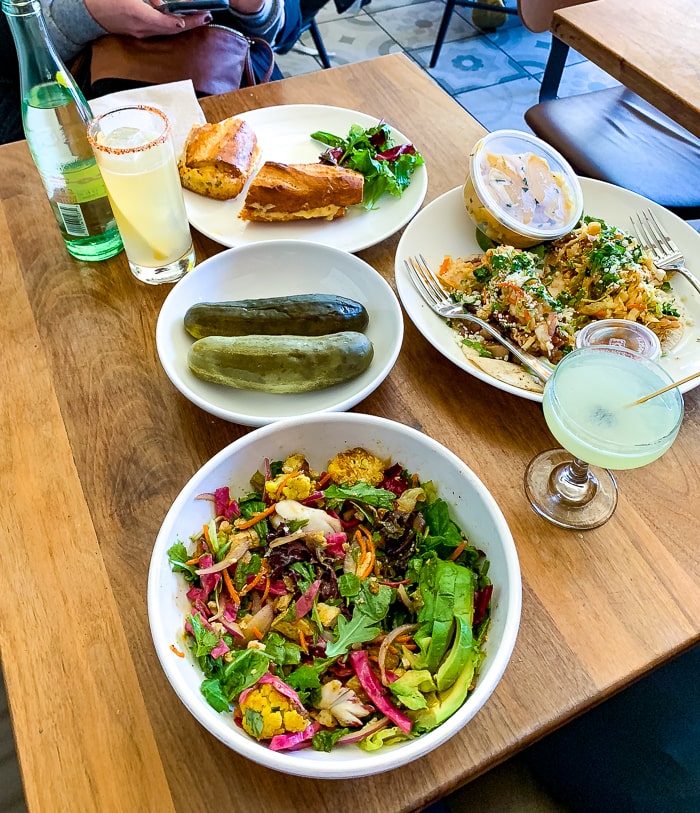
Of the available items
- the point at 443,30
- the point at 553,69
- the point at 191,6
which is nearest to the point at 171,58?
the point at 191,6

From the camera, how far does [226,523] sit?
0.82 metres

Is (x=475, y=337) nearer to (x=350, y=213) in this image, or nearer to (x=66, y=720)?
→ (x=350, y=213)

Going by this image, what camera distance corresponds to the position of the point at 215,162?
1.31 metres

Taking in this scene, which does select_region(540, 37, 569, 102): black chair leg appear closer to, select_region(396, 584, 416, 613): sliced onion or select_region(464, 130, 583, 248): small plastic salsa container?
select_region(464, 130, 583, 248): small plastic salsa container

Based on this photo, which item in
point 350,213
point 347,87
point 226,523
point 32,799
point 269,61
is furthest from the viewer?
point 269,61

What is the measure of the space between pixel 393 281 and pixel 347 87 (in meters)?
0.69

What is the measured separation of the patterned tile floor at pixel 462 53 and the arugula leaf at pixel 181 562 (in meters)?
2.94


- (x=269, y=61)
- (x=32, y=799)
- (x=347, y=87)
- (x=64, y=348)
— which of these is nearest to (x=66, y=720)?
(x=32, y=799)

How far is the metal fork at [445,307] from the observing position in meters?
1.04

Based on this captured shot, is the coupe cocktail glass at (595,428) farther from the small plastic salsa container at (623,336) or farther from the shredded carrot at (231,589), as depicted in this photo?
the shredded carrot at (231,589)

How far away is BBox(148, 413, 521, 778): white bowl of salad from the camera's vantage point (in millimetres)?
650

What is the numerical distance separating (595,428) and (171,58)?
1469mm

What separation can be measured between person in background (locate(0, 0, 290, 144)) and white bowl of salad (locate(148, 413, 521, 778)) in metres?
1.30

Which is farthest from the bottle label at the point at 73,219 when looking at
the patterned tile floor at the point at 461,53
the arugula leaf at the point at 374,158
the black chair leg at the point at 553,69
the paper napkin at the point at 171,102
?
the patterned tile floor at the point at 461,53
